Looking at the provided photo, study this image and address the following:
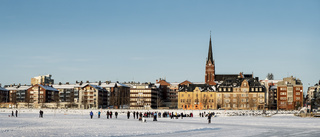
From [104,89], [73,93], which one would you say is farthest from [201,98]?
[73,93]

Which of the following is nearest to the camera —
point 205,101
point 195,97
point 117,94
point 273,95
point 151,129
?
point 151,129

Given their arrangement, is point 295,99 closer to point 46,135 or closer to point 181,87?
point 181,87

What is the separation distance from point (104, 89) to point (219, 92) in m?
54.7

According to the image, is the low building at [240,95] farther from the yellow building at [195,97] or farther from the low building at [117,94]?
the low building at [117,94]

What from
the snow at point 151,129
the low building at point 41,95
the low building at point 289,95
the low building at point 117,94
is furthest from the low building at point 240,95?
the snow at point 151,129

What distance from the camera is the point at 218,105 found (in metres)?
158

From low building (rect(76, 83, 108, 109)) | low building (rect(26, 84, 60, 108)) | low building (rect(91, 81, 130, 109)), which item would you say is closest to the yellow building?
low building (rect(91, 81, 130, 109))

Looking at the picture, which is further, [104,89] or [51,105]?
[104,89]

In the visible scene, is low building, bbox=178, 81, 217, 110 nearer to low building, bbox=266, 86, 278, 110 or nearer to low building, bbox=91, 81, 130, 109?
low building, bbox=266, 86, 278, 110

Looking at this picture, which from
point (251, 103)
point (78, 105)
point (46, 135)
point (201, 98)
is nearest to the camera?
point (46, 135)

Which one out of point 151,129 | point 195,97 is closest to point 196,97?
point 195,97

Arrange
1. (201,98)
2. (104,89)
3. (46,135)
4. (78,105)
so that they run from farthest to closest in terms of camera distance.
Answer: (104,89) → (78,105) → (201,98) → (46,135)

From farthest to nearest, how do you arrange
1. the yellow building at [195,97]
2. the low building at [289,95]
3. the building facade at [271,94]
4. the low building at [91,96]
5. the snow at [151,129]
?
1. the low building at [91,96]
2. the building facade at [271,94]
3. the yellow building at [195,97]
4. the low building at [289,95]
5. the snow at [151,129]

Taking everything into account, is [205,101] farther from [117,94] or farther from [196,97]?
[117,94]
